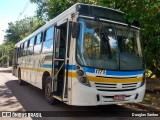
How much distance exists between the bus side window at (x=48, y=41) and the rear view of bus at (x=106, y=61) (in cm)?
228

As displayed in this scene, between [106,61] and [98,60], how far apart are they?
25cm

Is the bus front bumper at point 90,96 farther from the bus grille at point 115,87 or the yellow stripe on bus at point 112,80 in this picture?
the yellow stripe on bus at point 112,80

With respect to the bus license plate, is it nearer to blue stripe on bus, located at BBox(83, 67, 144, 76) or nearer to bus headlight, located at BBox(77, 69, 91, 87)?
blue stripe on bus, located at BBox(83, 67, 144, 76)

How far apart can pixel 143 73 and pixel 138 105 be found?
6.14 feet

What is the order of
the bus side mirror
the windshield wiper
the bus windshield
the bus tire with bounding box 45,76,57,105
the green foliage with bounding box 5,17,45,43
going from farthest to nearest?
the green foliage with bounding box 5,17,45,43, the bus tire with bounding box 45,76,57,105, the windshield wiper, the bus windshield, the bus side mirror

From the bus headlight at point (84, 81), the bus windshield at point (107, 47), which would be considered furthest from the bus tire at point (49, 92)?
the bus windshield at point (107, 47)

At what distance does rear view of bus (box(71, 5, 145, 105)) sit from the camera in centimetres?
726

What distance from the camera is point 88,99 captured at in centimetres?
720

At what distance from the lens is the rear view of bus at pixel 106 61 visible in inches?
286

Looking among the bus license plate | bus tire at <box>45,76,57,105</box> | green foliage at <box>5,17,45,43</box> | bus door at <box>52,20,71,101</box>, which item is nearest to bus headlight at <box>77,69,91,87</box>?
the bus license plate

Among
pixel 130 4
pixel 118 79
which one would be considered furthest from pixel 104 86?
pixel 130 4

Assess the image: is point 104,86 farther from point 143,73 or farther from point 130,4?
point 130,4

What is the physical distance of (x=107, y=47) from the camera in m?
7.75

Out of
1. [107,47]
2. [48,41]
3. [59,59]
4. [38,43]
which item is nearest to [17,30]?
[38,43]
